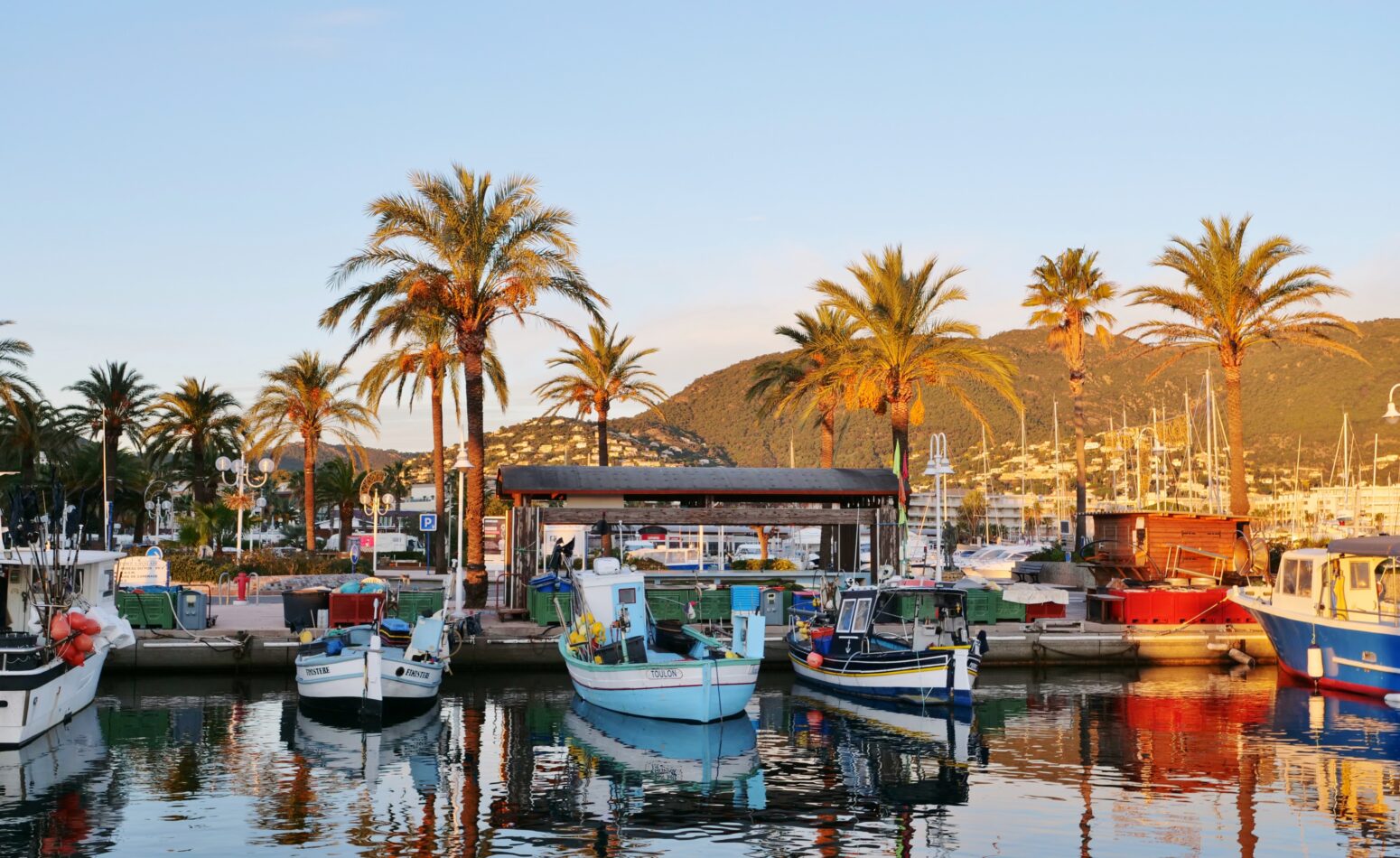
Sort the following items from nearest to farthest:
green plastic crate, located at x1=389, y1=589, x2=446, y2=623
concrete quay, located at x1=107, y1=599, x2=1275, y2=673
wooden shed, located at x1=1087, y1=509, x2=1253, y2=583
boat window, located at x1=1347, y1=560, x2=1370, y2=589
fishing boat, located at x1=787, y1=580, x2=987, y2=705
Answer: fishing boat, located at x1=787, y1=580, x2=987, y2=705, boat window, located at x1=1347, y1=560, x2=1370, y2=589, concrete quay, located at x1=107, y1=599, x2=1275, y2=673, green plastic crate, located at x1=389, y1=589, x2=446, y2=623, wooden shed, located at x1=1087, y1=509, x2=1253, y2=583

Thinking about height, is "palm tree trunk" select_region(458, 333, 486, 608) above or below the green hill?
below

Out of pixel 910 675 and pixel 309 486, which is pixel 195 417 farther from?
pixel 910 675

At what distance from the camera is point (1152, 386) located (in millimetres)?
196625

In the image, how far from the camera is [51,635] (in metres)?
23.7

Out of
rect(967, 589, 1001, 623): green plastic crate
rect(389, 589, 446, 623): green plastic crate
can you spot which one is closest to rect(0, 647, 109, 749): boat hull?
rect(389, 589, 446, 623): green plastic crate

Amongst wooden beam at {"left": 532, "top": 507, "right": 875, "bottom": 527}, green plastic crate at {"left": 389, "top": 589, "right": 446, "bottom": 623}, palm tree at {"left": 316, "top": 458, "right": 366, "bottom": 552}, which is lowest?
green plastic crate at {"left": 389, "top": 589, "right": 446, "bottom": 623}

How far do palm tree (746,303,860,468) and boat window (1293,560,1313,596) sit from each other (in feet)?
64.7

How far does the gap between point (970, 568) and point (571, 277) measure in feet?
133

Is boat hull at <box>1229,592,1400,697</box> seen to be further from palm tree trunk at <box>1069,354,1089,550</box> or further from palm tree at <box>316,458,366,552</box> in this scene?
palm tree at <box>316,458,366,552</box>

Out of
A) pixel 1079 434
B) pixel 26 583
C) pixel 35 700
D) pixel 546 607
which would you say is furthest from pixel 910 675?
pixel 1079 434

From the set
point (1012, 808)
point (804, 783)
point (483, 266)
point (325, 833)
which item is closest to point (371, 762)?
point (325, 833)

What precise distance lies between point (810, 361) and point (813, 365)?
19 cm

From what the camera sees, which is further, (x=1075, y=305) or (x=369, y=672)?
(x=1075, y=305)

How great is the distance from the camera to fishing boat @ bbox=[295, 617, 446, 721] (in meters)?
26.1
